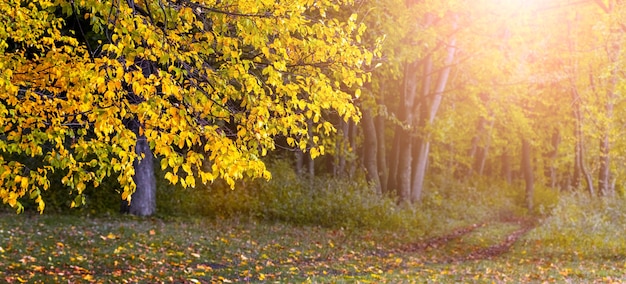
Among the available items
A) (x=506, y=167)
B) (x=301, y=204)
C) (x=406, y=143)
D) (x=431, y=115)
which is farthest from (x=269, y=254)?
(x=506, y=167)

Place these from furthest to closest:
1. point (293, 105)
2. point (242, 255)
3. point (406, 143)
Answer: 1. point (406, 143)
2. point (242, 255)
3. point (293, 105)

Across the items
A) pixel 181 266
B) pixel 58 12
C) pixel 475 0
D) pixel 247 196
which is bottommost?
pixel 181 266

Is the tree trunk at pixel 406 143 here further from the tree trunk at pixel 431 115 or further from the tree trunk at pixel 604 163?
the tree trunk at pixel 604 163

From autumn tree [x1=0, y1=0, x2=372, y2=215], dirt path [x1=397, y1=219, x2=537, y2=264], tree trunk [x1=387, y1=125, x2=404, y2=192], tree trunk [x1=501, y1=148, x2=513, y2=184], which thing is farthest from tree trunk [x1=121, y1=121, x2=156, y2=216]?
tree trunk [x1=501, y1=148, x2=513, y2=184]

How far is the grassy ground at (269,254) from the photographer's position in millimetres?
12727

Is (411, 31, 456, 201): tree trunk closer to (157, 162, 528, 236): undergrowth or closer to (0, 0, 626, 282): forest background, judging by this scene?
(0, 0, 626, 282): forest background

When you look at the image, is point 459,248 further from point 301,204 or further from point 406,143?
point 406,143

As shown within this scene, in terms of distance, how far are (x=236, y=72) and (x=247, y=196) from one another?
1720cm

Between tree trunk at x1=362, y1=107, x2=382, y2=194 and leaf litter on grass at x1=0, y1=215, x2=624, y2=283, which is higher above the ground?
tree trunk at x1=362, y1=107, x2=382, y2=194

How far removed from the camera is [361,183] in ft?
87.2

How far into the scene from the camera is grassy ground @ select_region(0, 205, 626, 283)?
41.8 feet

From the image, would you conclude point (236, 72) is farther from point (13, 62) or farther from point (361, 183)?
point (361, 183)

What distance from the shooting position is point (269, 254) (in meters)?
16.6

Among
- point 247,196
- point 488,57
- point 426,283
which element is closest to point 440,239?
point 247,196
